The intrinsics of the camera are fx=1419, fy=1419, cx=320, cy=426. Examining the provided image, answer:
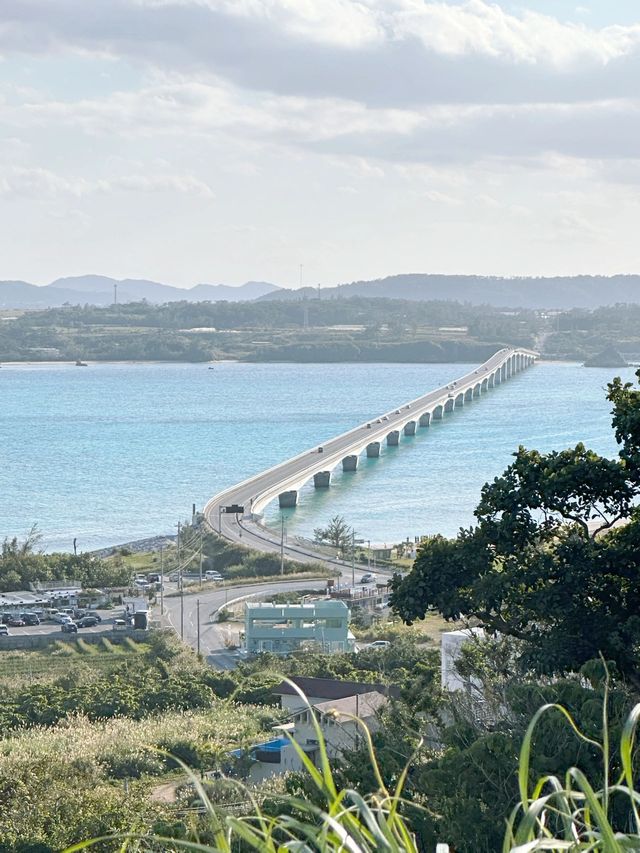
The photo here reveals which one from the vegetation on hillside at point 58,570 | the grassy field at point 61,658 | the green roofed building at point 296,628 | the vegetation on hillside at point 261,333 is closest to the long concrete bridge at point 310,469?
the vegetation on hillside at point 58,570

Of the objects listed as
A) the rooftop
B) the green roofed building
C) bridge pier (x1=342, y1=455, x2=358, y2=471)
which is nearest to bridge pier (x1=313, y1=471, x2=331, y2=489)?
bridge pier (x1=342, y1=455, x2=358, y2=471)

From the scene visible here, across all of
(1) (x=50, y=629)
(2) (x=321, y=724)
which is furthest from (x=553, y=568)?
(1) (x=50, y=629)

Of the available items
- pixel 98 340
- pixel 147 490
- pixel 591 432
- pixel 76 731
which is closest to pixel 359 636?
pixel 76 731

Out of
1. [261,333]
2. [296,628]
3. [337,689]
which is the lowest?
[296,628]

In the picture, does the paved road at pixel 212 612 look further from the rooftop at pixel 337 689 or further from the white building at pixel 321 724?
the white building at pixel 321 724

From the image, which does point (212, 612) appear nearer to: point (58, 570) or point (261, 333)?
point (58, 570)

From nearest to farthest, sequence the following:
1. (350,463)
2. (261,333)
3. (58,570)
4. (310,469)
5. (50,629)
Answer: (50,629)
(58,570)
(310,469)
(350,463)
(261,333)
